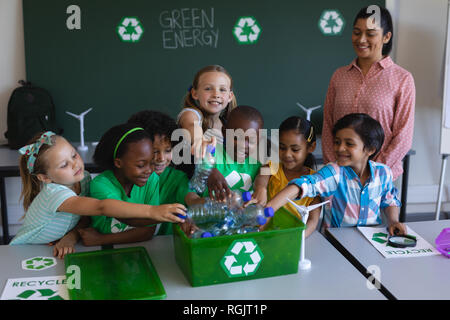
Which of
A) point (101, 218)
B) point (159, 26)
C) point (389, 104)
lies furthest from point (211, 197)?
point (159, 26)

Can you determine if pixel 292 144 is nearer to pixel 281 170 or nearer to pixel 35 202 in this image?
pixel 281 170

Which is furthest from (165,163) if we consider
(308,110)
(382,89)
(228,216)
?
(308,110)

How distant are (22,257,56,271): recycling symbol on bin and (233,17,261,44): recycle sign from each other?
7.96 ft

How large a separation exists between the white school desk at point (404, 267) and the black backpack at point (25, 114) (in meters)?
2.31

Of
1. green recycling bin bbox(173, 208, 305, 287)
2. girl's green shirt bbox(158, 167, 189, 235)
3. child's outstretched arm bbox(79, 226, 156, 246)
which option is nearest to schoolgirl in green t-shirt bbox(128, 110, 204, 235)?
girl's green shirt bbox(158, 167, 189, 235)

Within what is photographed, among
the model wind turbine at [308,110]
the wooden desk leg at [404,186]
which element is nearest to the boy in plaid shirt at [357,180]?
the wooden desk leg at [404,186]

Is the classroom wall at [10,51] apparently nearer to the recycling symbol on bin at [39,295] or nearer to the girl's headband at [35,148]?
the girl's headband at [35,148]

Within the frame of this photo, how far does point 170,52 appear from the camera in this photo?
11.0 feet

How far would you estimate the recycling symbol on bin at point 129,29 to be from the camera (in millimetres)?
3264

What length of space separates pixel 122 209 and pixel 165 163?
1.47ft

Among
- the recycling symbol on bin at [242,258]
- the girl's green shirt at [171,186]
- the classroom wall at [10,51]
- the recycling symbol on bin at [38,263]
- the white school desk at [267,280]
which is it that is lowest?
the recycling symbol on bin at [38,263]

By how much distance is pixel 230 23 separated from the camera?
3.37m

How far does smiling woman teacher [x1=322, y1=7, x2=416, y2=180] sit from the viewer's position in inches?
86.7

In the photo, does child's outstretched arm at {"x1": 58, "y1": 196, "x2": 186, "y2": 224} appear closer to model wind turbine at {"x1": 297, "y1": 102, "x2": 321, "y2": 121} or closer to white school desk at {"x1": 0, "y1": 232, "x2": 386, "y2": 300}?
white school desk at {"x1": 0, "y1": 232, "x2": 386, "y2": 300}
